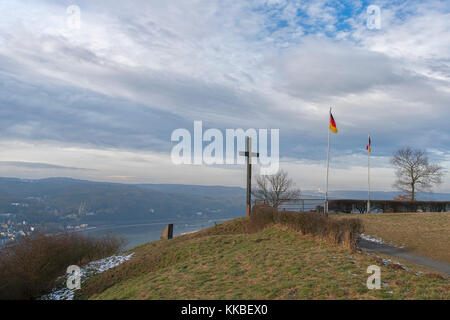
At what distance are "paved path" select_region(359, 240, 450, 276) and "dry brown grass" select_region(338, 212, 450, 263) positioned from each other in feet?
2.00

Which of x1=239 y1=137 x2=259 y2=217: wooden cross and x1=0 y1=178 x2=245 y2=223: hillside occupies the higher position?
x1=239 y1=137 x2=259 y2=217: wooden cross

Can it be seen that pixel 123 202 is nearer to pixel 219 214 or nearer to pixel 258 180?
pixel 219 214

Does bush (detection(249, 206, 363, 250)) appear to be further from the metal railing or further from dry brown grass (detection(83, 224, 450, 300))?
the metal railing

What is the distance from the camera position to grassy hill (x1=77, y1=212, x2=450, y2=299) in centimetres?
668

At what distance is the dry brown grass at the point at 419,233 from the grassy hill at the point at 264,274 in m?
4.68

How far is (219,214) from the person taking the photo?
11181cm

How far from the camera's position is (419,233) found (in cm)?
1753

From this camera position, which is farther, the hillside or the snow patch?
the hillside

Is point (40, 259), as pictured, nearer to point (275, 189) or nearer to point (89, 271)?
point (89, 271)

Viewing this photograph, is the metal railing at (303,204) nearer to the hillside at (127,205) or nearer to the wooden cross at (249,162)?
the wooden cross at (249,162)

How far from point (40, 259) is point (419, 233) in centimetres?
1973

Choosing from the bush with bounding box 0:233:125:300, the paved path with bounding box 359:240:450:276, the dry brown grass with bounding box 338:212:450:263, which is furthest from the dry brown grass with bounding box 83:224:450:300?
the dry brown grass with bounding box 338:212:450:263
